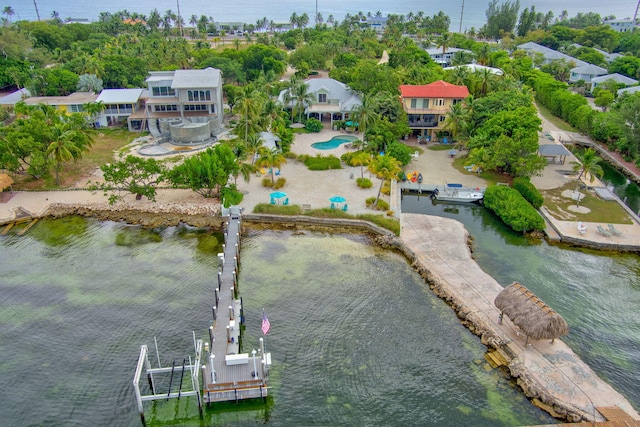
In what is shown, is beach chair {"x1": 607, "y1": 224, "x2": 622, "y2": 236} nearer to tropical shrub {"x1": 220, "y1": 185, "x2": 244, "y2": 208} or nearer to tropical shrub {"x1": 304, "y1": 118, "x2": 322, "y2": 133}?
tropical shrub {"x1": 220, "y1": 185, "x2": 244, "y2": 208}

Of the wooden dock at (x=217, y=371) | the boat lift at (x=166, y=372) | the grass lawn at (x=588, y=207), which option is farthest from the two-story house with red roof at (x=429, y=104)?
the boat lift at (x=166, y=372)

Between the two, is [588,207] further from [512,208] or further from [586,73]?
[586,73]

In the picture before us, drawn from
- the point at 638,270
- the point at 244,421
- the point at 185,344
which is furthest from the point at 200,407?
the point at 638,270

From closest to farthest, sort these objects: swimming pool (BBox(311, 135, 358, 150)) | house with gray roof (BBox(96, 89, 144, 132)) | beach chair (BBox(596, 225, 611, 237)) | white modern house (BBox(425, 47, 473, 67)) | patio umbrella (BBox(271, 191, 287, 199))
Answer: beach chair (BBox(596, 225, 611, 237)), patio umbrella (BBox(271, 191, 287, 199)), swimming pool (BBox(311, 135, 358, 150)), house with gray roof (BBox(96, 89, 144, 132)), white modern house (BBox(425, 47, 473, 67))

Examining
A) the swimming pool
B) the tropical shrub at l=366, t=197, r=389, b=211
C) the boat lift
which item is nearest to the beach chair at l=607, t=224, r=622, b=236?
the tropical shrub at l=366, t=197, r=389, b=211

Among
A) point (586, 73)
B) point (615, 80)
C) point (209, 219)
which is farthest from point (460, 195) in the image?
point (586, 73)

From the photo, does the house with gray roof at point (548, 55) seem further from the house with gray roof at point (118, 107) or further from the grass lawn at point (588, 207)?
the house with gray roof at point (118, 107)

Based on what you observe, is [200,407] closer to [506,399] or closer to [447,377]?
[447,377]

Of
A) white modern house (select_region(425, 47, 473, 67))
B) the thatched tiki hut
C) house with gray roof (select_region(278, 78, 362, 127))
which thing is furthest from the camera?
white modern house (select_region(425, 47, 473, 67))
